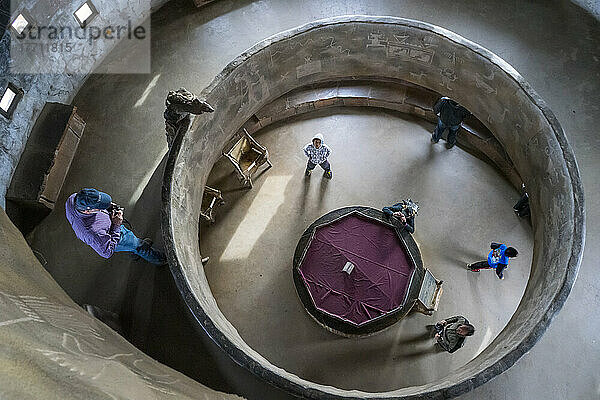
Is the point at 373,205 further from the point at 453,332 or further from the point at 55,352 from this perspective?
the point at 55,352

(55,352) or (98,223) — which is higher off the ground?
(98,223)

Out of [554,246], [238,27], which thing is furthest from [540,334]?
[238,27]

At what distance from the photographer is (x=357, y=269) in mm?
8766

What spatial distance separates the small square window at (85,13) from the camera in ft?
28.2

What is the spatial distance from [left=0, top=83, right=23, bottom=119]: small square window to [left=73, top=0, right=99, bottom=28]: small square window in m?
1.67

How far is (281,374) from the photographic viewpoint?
629 centimetres

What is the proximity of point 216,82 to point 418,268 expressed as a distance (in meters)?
4.65

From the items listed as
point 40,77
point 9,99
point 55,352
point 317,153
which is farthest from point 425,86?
point 55,352

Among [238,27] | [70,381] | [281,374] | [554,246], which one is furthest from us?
[238,27]

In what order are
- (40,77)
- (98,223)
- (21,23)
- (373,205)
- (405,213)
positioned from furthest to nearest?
(373,205), (405,213), (40,77), (21,23), (98,223)

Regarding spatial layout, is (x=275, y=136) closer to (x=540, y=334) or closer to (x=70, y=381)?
(x=540, y=334)

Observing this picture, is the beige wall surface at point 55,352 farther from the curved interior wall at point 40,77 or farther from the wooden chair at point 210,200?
the wooden chair at point 210,200

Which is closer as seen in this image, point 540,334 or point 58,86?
point 540,334

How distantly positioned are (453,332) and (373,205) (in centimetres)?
300
